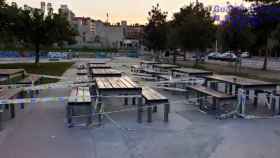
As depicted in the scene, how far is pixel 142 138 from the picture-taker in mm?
5566

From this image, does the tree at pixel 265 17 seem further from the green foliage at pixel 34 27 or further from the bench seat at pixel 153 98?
the bench seat at pixel 153 98

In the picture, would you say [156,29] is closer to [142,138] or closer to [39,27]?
[39,27]

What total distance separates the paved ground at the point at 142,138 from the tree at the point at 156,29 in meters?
23.2

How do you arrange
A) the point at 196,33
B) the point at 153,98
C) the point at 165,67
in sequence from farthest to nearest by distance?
the point at 196,33 → the point at 165,67 → the point at 153,98

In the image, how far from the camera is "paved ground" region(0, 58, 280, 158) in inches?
190

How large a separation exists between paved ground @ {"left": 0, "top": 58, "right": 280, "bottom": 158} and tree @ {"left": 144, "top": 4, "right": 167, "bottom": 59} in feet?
76.2

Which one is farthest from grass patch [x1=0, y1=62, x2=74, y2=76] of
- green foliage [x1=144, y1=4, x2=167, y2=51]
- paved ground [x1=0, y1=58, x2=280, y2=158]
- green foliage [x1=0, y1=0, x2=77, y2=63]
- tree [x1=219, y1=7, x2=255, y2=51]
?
tree [x1=219, y1=7, x2=255, y2=51]

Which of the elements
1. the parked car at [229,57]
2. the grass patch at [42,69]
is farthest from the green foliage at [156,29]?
the grass patch at [42,69]

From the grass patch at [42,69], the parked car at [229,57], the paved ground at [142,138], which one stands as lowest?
the paved ground at [142,138]

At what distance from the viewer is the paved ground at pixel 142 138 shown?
4836 mm

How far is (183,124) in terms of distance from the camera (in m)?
6.70

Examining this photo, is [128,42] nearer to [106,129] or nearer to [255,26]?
[255,26]

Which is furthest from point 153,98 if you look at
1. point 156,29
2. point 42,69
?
point 156,29

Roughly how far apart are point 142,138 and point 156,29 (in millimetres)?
25771
